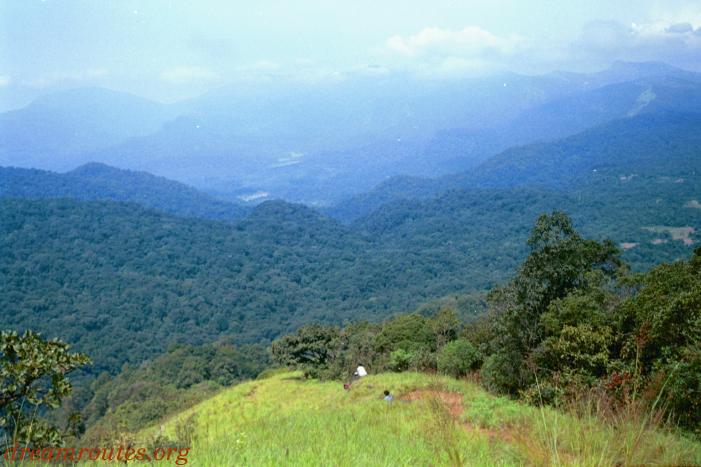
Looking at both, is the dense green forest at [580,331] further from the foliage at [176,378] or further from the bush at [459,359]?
the foliage at [176,378]

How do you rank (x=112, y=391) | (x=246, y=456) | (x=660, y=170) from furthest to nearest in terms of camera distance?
(x=660, y=170)
(x=112, y=391)
(x=246, y=456)

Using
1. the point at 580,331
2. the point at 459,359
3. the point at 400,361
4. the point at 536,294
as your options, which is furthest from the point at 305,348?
the point at 580,331

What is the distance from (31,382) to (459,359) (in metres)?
14.0

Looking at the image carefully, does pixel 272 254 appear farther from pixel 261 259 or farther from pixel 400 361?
pixel 400 361

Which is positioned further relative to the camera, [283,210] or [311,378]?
[283,210]

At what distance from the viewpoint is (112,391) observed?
155 feet

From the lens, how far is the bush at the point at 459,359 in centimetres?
1612

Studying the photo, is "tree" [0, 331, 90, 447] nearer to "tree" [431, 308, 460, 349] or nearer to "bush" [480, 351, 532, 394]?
"bush" [480, 351, 532, 394]

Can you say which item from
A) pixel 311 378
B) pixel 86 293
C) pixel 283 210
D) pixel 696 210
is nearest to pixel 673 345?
pixel 311 378

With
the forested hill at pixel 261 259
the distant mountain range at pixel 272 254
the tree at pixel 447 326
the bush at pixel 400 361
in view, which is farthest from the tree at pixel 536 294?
the forested hill at pixel 261 259

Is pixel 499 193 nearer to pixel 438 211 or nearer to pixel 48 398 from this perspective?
pixel 438 211

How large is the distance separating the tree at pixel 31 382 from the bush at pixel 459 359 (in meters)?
13.4

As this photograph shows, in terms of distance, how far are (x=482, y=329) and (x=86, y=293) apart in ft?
306

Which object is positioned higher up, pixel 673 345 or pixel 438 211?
pixel 673 345
